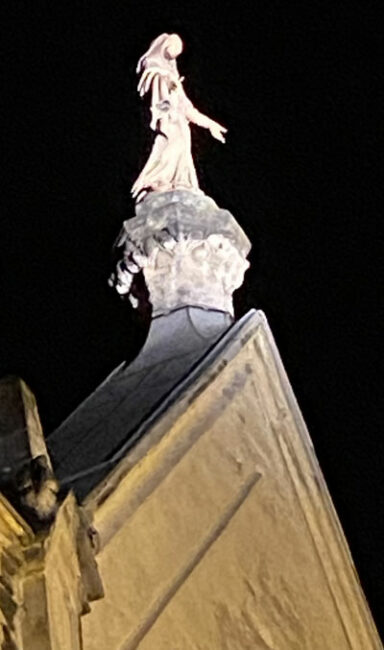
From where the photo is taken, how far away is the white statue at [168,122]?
9703 mm

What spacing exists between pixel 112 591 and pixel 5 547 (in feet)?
3.08

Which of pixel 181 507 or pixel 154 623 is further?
pixel 181 507

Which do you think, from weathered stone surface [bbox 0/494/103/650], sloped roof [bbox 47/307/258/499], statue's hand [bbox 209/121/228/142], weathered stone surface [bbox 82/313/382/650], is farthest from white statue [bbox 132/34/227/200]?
weathered stone surface [bbox 0/494/103/650]

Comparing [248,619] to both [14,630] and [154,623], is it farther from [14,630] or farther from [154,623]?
[14,630]

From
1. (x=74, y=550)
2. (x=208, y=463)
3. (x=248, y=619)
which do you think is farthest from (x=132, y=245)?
(x=74, y=550)

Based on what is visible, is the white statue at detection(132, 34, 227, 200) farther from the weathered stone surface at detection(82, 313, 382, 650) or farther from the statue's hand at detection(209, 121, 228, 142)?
the weathered stone surface at detection(82, 313, 382, 650)

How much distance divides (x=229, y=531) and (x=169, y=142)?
2.66 m

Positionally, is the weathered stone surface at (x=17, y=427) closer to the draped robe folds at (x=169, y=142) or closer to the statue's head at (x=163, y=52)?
the draped robe folds at (x=169, y=142)

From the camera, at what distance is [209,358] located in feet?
27.3

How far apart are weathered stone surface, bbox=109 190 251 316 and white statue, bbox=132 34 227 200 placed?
201mm

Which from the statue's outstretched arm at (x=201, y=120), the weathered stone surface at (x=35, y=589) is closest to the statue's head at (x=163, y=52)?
the statue's outstretched arm at (x=201, y=120)

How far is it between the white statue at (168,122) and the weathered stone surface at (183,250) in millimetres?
201

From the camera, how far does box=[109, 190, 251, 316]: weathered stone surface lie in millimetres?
9266

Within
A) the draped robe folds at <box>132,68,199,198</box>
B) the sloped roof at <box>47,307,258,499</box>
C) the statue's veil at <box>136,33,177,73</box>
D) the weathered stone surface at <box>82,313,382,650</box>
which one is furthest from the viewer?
the statue's veil at <box>136,33,177,73</box>
